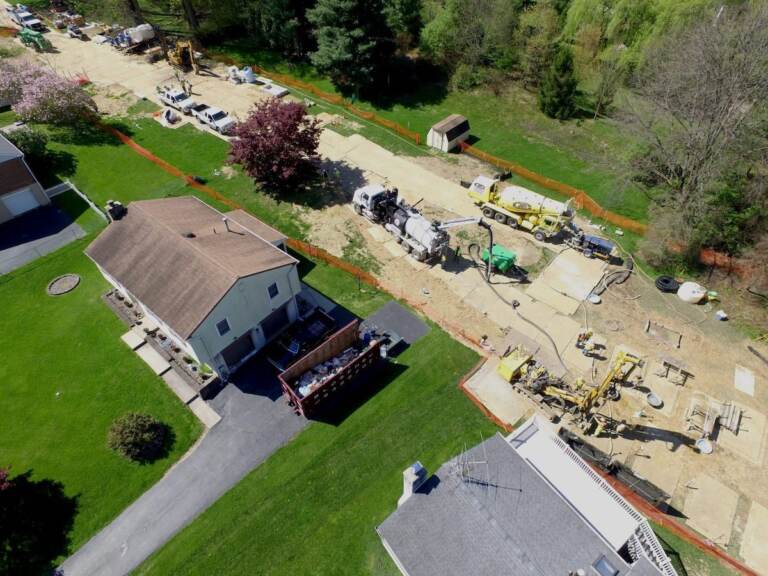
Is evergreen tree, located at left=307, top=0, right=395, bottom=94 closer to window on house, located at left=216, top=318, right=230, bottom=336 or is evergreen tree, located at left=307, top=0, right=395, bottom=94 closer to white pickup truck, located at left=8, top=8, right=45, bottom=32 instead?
window on house, located at left=216, top=318, right=230, bottom=336

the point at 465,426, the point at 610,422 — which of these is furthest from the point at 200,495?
the point at 610,422

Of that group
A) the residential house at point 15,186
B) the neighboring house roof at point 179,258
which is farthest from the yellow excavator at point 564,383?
the residential house at point 15,186

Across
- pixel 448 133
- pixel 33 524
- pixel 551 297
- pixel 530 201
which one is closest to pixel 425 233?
pixel 530 201

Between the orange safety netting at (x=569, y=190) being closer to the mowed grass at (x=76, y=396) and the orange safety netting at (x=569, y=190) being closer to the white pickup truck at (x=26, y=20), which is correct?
the mowed grass at (x=76, y=396)

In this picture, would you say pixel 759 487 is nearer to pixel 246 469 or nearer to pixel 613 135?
pixel 246 469

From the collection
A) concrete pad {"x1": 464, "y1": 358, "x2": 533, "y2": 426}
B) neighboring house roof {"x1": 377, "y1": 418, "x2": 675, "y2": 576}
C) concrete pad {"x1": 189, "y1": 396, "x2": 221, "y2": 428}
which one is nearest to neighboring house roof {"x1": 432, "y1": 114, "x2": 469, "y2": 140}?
concrete pad {"x1": 464, "y1": 358, "x2": 533, "y2": 426}

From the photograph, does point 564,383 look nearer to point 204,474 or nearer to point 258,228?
point 204,474
